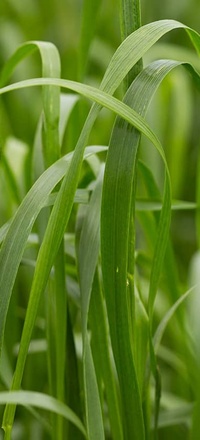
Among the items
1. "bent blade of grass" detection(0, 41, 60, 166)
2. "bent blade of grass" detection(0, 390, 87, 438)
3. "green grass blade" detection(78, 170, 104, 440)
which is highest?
"bent blade of grass" detection(0, 41, 60, 166)

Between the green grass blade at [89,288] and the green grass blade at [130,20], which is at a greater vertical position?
the green grass blade at [130,20]

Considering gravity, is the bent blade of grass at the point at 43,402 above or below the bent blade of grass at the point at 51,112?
below

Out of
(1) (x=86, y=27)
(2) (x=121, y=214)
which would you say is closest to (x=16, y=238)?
(2) (x=121, y=214)

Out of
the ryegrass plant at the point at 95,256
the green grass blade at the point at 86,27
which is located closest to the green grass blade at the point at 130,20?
the ryegrass plant at the point at 95,256

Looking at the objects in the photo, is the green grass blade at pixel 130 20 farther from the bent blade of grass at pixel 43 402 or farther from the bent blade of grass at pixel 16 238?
the bent blade of grass at pixel 43 402

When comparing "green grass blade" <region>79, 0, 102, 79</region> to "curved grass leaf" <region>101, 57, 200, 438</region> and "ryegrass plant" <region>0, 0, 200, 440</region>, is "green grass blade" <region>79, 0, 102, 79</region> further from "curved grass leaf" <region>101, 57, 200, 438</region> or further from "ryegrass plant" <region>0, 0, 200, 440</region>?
"curved grass leaf" <region>101, 57, 200, 438</region>

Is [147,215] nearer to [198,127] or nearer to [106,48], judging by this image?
[106,48]

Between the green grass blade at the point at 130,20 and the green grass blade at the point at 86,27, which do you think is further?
the green grass blade at the point at 86,27

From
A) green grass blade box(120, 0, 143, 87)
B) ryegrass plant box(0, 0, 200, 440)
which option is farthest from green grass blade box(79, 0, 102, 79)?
green grass blade box(120, 0, 143, 87)

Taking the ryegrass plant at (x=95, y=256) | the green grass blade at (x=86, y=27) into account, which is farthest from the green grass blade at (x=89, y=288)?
the green grass blade at (x=86, y=27)

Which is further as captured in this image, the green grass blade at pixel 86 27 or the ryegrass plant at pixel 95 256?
the green grass blade at pixel 86 27

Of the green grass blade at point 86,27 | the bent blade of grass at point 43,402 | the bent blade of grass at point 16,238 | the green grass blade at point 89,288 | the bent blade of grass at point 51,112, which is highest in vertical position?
the green grass blade at point 86,27

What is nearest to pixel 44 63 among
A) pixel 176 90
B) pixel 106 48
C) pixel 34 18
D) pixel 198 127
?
pixel 176 90

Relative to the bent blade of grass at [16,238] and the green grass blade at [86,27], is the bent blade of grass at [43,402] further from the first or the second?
the green grass blade at [86,27]
